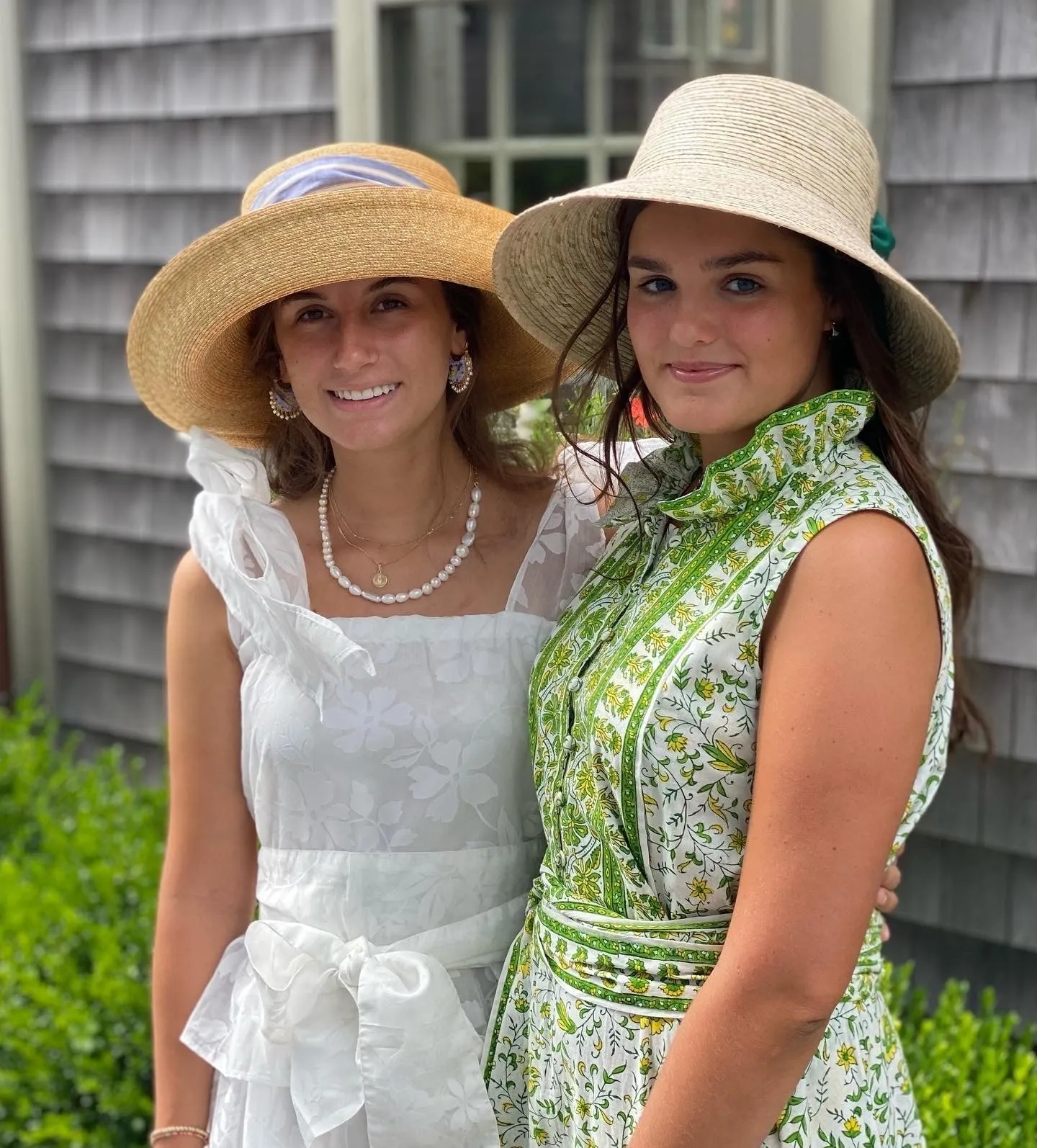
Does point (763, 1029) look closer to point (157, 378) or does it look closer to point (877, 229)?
point (877, 229)

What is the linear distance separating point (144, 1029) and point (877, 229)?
213 centimetres

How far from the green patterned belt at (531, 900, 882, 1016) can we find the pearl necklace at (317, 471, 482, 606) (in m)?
0.46

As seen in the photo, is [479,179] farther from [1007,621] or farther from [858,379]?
[858,379]

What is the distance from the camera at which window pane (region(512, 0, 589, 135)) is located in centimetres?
334

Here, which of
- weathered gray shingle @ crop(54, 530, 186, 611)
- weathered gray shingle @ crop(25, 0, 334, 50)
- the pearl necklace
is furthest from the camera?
weathered gray shingle @ crop(54, 530, 186, 611)

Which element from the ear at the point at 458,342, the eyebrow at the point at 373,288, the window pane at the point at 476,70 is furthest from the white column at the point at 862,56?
the eyebrow at the point at 373,288

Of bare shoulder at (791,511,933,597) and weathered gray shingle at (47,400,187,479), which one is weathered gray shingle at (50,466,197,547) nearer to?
weathered gray shingle at (47,400,187,479)

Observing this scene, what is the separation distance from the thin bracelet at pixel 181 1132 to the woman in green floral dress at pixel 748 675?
52 cm

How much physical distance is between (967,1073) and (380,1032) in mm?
1223

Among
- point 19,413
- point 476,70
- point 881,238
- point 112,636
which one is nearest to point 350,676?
point 881,238

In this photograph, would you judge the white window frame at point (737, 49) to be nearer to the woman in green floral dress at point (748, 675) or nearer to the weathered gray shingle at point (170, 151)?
the weathered gray shingle at point (170, 151)

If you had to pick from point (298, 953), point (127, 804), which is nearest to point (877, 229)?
point (298, 953)

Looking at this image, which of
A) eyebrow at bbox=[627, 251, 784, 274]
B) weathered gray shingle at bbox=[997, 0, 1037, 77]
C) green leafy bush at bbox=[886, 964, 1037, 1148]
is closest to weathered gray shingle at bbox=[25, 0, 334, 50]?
weathered gray shingle at bbox=[997, 0, 1037, 77]

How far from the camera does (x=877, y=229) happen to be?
6.38 feet
